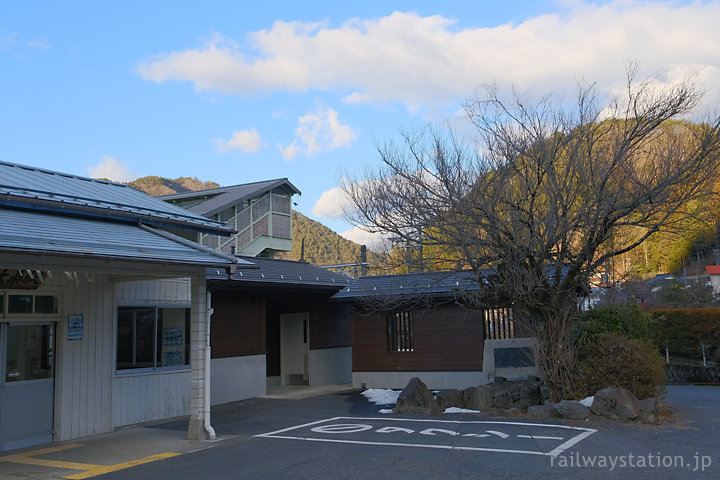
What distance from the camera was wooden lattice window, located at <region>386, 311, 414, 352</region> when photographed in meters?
17.5

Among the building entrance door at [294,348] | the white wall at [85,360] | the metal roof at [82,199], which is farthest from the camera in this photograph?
the building entrance door at [294,348]

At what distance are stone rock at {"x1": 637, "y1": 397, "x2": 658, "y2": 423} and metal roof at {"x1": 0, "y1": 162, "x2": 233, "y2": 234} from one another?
8.42 meters

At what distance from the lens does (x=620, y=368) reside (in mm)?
10844

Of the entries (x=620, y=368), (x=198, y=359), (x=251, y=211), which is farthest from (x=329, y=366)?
(x=251, y=211)

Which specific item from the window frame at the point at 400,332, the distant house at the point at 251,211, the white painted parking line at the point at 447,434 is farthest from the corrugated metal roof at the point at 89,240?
the distant house at the point at 251,211

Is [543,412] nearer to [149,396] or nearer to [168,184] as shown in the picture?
[149,396]

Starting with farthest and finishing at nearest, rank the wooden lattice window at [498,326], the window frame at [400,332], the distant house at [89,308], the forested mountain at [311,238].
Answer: the forested mountain at [311,238] < the window frame at [400,332] < the wooden lattice window at [498,326] < the distant house at [89,308]

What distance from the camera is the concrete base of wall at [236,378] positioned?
14.9m

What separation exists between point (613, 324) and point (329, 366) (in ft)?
33.2

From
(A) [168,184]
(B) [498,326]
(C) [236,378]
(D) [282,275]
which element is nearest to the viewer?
(C) [236,378]

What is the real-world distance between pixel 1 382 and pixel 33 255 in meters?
3.45

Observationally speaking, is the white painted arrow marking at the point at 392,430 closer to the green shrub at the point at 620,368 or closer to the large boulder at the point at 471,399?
the large boulder at the point at 471,399

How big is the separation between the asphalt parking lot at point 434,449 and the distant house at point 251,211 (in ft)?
48.9

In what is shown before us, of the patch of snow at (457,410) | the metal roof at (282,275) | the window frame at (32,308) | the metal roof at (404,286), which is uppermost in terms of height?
the metal roof at (282,275)
